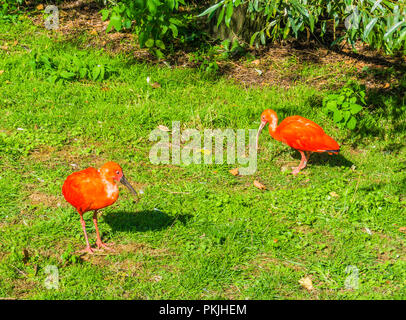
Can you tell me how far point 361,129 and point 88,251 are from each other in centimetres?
402

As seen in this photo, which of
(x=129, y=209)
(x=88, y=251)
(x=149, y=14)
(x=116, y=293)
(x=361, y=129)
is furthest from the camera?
(x=149, y=14)

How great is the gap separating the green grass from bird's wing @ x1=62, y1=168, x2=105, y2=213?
529 millimetres

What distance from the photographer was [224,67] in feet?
27.8

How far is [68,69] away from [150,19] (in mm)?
1447

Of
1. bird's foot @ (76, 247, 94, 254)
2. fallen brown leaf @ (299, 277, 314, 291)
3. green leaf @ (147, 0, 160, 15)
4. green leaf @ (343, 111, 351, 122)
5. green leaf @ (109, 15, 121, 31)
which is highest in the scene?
green leaf @ (147, 0, 160, 15)

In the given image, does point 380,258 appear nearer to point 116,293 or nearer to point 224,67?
point 116,293

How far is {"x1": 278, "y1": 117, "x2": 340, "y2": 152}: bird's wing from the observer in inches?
235

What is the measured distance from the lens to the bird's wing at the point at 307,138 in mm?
5973

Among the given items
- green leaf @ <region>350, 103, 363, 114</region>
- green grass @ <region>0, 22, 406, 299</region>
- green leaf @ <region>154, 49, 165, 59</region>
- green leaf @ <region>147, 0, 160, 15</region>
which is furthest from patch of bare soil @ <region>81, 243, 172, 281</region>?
green leaf @ <region>154, 49, 165, 59</region>

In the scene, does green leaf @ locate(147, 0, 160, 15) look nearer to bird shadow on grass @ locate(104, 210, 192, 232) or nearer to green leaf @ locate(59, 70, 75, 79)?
green leaf @ locate(59, 70, 75, 79)

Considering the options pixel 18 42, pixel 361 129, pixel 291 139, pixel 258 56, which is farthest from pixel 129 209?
pixel 18 42

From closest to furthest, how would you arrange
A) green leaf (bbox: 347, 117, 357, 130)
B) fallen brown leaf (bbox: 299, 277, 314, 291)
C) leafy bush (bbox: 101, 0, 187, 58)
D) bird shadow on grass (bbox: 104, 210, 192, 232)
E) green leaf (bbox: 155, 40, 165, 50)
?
fallen brown leaf (bbox: 299, 277, 314, 291) < bird shadow on grass (bbox: 104, 210, 192, 232) < green leaf (bbox: 347, 117, 357, 130) < leafy bush (bbox: 101, 0, 187, 58) < green leaf (bbox: 155, 40, 165, 50)

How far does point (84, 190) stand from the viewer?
4.57 m

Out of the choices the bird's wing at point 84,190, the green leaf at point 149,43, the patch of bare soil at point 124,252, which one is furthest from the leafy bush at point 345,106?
the bird's wing at point 84,190
